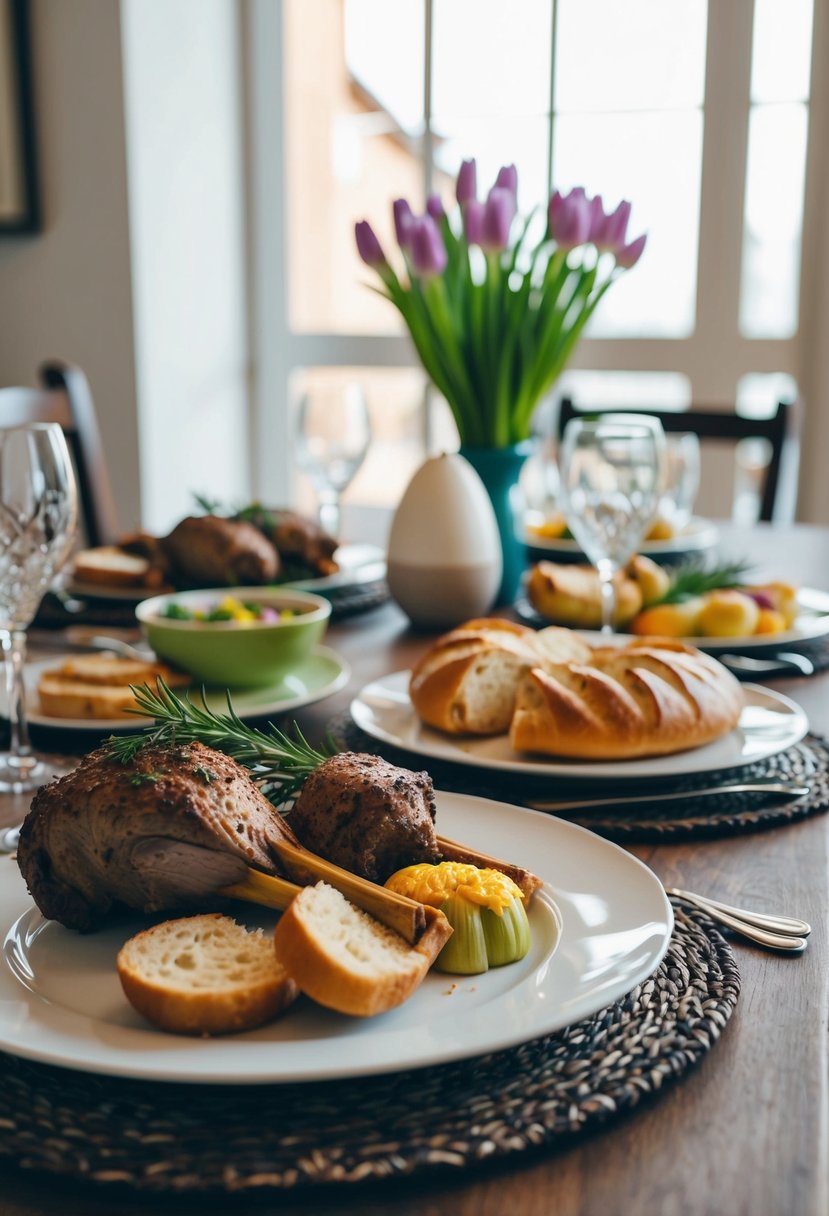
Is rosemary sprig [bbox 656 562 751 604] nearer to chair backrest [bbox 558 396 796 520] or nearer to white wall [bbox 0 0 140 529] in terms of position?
chair backrest [bbox 558 396 796 520]

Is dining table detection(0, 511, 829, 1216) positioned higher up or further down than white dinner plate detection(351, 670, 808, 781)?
further down

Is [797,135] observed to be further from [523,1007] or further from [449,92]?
[523,1007]

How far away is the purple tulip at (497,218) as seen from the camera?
4.84ft

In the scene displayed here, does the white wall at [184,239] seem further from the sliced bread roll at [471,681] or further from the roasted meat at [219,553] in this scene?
the sliced bread roll at [471,681]

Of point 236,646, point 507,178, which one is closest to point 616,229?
point 507,178

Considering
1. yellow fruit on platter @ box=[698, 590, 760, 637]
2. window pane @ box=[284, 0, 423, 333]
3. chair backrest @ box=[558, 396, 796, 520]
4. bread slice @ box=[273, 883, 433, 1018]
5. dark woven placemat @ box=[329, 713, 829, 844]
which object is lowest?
dark woven placemat @ box=[329, 713, 829, 844]

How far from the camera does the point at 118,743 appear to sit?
0.66 m

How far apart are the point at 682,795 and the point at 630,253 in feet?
2.84

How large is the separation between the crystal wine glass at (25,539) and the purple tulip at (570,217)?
743 millimetres

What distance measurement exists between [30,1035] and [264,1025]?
0.34 feet

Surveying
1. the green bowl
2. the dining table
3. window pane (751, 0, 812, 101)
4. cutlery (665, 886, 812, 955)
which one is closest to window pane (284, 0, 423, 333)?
window pane (751, 0, 812, 101)

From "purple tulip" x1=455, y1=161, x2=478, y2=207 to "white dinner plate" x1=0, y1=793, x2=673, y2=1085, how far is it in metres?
1.04

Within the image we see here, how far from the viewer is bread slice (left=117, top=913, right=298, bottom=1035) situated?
0.54m

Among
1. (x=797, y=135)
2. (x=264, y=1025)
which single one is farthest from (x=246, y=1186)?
(x=797, y=135)
